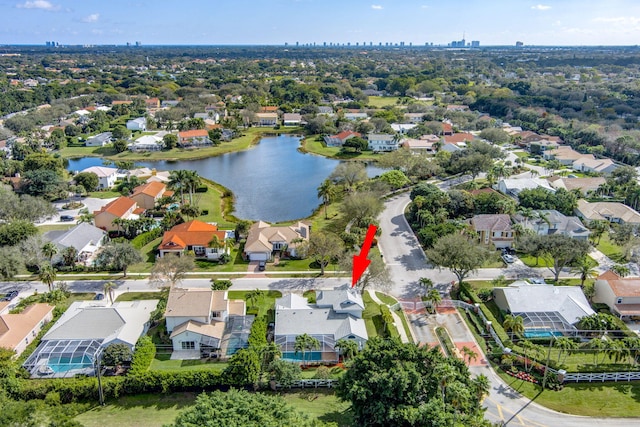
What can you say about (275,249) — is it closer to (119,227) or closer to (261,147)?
(119,227)

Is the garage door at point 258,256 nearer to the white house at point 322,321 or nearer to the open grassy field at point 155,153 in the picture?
the white house at point 322,321

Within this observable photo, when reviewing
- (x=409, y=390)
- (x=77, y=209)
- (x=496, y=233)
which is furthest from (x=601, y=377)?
(x=77, y=209)

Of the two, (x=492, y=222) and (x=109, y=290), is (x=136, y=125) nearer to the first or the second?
(x=109, y=290)

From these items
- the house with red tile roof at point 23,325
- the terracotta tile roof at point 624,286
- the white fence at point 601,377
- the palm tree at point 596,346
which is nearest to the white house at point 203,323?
the house with red tile roof at point 23,325

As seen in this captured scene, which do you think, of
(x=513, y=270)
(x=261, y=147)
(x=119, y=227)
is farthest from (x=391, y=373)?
(x=261, y=147)

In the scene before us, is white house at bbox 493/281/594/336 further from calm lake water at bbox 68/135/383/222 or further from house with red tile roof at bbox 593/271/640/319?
calm lake water at bbox 68/135/383/222

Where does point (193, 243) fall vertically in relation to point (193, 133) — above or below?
below

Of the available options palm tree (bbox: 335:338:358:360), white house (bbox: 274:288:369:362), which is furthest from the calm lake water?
palm tree (bbox: 335:338:358:360)
